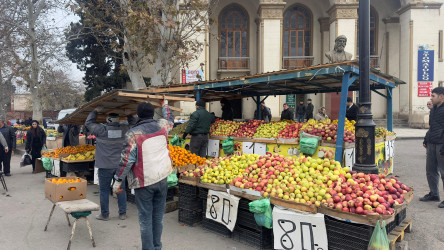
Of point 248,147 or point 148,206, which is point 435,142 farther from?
point 148,206

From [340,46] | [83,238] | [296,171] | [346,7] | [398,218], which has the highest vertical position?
[346,7]

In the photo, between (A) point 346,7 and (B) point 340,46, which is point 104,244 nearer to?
(B) point 340,46

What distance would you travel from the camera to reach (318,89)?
11.2 meters

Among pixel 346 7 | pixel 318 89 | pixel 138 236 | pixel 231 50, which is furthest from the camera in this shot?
pixel 231 50

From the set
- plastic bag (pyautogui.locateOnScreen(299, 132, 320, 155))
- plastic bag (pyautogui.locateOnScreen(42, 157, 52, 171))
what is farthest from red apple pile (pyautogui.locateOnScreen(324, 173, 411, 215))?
plastic bag (pyautogui.locateOnScreen(42, 157, 52, 171))

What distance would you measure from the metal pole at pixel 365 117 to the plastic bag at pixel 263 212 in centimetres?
236

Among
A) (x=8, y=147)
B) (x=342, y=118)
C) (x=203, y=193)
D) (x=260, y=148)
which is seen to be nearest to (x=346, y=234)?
(x=203, y=193)

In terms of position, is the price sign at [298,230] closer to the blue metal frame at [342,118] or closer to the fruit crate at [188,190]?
the fruit crate at [188,190]

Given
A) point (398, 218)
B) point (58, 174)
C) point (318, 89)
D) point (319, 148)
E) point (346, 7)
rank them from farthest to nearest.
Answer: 1. point (346, 7)
2. point (318, 89)
3. point (58, 174)
4. point (319, 148)
5. point (398, 218)

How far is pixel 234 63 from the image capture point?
2458 centimetres

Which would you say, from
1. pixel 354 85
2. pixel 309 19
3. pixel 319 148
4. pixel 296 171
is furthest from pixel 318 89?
pixel 309 19

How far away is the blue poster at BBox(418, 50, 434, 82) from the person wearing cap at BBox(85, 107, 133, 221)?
23.1 metres

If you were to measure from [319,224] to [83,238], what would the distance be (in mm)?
3548

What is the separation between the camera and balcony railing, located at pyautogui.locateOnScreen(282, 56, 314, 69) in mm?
24500
